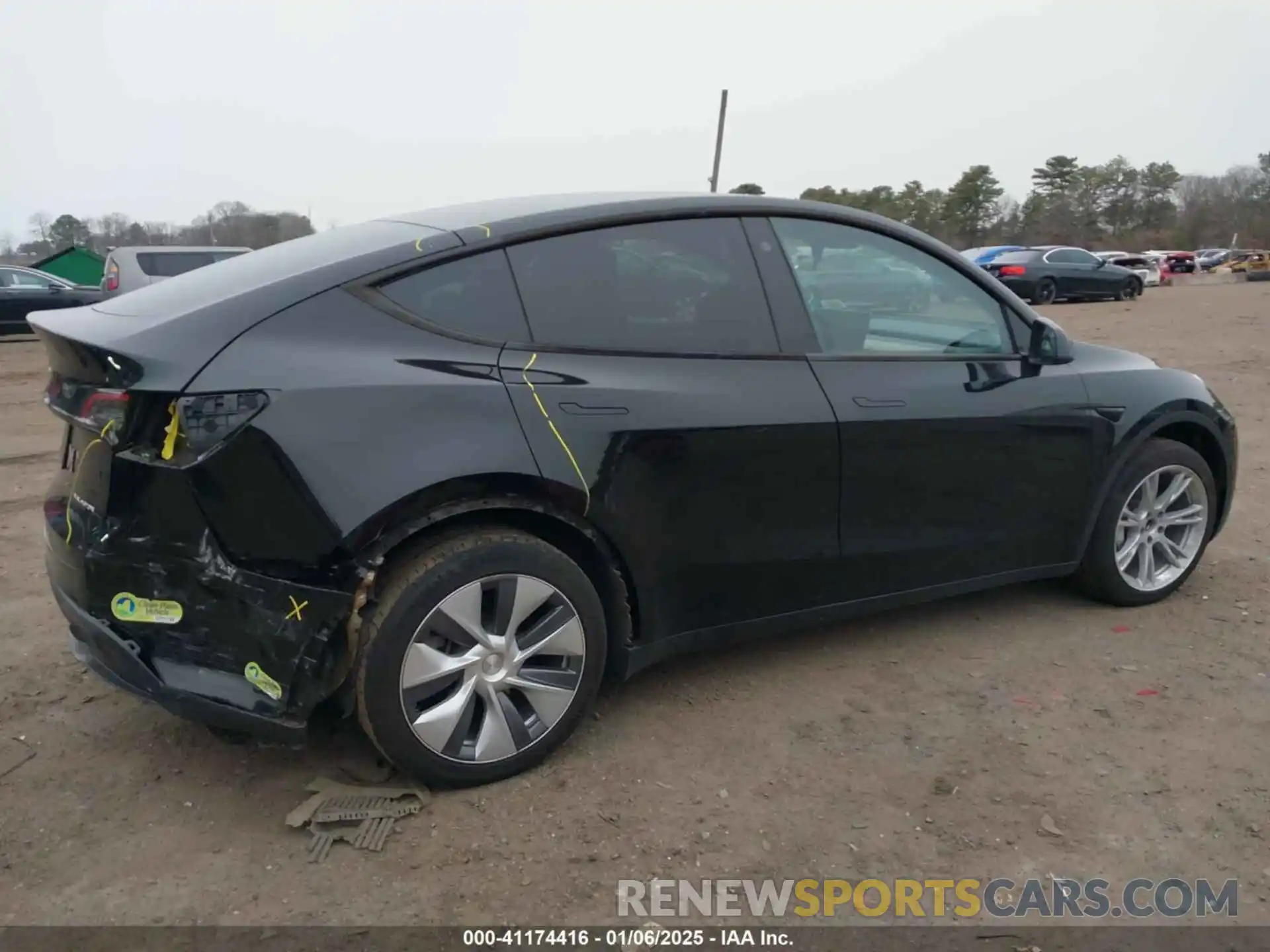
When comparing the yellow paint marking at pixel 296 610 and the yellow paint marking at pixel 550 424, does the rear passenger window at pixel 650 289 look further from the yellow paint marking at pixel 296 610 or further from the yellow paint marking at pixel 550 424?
the yellow paint marking at pixel 296 610

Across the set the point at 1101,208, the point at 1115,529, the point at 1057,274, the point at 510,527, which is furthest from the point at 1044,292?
the point at 1101,208

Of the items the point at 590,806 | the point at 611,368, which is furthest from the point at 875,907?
the point at 611,368

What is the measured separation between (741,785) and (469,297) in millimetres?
1600

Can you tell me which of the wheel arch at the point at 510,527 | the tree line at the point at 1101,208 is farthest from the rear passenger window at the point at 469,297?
the tree line at the point at 1101,208

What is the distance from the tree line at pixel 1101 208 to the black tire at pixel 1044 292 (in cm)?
4030

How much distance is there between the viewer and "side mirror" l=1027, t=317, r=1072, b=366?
12.3ft

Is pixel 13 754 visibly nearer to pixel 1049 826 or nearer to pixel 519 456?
pixel 519 456

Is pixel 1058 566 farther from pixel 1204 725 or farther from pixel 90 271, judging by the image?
pixel 90 271

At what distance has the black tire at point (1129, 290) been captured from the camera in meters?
24.8

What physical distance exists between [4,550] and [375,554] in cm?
331

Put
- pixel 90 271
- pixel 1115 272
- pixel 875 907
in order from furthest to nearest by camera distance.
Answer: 1. pixel 90 271
2. pixel 1115 272
3. pixel 875 907

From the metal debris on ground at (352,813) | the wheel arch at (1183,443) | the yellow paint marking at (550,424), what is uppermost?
the yellow paint marking at (550,424)

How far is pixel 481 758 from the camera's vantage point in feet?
9.11

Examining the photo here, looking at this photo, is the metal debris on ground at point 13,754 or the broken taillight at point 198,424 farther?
the metal debris on ground at point 13,754
